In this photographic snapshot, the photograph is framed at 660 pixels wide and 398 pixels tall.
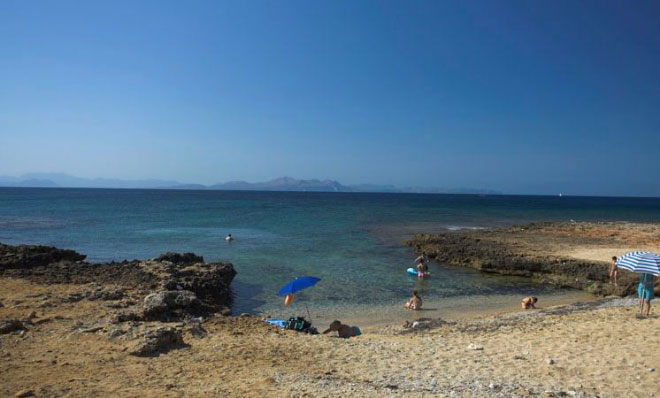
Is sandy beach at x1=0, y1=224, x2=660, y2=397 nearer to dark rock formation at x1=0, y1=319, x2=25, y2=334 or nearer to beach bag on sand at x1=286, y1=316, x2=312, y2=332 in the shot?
dark rock formation at x1=0, y1=319, x2=25, y2=334

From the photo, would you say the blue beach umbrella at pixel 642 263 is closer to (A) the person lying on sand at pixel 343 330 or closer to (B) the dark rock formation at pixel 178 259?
(A) the person lying on sand at pixel 343 330

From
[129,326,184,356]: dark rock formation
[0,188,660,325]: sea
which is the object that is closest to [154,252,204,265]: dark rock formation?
[0,188,660,325]: sea

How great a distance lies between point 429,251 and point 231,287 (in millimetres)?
15422

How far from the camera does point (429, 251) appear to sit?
29.3 meters

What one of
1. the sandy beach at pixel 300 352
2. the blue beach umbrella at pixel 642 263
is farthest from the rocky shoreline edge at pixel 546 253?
the blue beach umbrella at pixel 642 263

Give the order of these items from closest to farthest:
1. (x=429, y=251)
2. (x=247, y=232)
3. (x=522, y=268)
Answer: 1. (x=522, y=268)
2. (x=429, y=251)
3. (x=247, y=232)

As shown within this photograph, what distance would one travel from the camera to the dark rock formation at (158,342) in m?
9.09

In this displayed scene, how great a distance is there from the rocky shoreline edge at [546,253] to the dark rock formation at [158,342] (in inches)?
711

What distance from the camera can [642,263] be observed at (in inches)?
468

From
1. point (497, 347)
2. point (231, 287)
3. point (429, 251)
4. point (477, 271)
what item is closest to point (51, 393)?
point (497, 347)

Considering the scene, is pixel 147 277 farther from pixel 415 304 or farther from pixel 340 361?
pixel 340 361

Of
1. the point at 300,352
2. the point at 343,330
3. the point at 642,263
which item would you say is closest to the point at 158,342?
the point at 300,352

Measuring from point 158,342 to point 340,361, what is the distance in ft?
13.7

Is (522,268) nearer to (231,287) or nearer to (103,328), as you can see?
(231,287)
